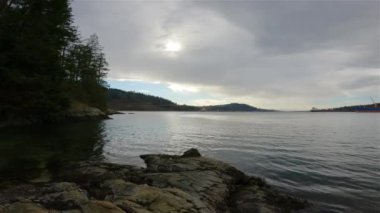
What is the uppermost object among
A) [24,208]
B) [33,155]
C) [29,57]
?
[29,57]

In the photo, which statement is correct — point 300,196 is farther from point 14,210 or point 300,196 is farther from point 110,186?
point 14,210

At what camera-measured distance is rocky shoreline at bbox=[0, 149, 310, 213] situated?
771 cm

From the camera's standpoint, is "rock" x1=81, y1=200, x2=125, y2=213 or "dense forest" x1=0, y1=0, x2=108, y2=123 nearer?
"rock" x1=81, y1=200, x2=125, y2=213

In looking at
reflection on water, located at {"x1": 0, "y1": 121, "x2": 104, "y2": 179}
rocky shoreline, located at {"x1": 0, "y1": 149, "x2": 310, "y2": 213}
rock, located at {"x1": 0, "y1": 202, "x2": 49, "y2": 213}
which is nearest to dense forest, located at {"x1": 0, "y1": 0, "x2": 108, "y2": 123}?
reflection on water, located at {"x1": 0, "y1": 121, "x2": 104, "y2": 179}

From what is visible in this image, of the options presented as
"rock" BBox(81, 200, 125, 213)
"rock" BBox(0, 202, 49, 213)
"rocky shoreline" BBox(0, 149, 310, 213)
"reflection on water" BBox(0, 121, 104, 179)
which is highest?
"rock" BBox(81, 200, 125, 213)

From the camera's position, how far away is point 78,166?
15172mm

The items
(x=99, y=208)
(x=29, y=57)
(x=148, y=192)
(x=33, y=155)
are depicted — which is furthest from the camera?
(x=29, y=57)

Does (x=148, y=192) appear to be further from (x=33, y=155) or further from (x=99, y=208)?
(x=33, y=155)

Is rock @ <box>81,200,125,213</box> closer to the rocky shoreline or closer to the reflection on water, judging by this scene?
the rocky shoreline

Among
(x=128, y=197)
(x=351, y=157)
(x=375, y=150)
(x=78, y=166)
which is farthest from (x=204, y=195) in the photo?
(x=375, y=150)

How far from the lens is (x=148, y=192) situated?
29.0ft

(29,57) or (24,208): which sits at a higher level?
(29,57)

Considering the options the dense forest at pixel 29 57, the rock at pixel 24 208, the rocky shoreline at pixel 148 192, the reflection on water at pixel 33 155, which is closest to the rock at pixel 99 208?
the rocky shoreline at pixel 148 192

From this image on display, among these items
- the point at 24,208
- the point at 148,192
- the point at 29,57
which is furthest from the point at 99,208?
the point at 29,57
